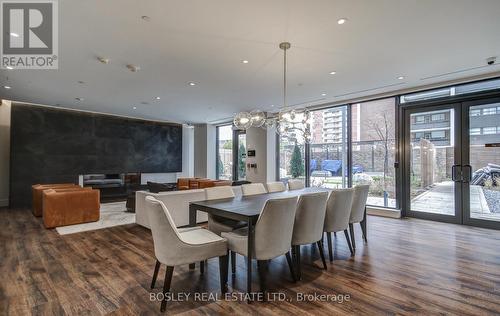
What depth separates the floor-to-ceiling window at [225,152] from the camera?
33.6 feet

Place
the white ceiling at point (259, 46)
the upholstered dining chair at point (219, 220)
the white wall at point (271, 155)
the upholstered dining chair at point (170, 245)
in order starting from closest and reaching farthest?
the upholstered dining chair at point (170, 245) < the white ceiling at point (259, 46) < the upholstered dining chair at point (219, 220) < the white wall at point (271, 155)

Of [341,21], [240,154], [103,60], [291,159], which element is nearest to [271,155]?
[291,159]

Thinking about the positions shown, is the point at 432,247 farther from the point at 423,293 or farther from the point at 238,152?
the point at 238,152

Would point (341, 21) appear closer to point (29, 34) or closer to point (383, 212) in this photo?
point (29, 34)

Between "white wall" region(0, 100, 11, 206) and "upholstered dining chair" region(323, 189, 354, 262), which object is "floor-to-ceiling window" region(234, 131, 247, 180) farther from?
"white wall" region(0, 100, 11, 206)

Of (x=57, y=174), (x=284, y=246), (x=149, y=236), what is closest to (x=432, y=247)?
(x=284, y=246)

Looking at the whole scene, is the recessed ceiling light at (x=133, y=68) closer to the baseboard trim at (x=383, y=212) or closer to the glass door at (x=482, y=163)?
the baseboard trim at (x=383, y=212)

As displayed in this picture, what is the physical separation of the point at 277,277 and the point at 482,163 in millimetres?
4731

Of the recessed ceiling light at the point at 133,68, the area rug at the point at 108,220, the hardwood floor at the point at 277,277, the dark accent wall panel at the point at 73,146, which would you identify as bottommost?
the hardwood floor at the point at 277,277

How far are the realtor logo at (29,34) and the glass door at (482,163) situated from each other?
6.82m

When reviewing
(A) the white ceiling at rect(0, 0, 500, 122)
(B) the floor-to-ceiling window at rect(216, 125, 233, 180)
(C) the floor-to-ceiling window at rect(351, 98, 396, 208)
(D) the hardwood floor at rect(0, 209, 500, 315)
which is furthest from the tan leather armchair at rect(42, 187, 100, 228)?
(C) the floor-to-ceiling window at rect(351, 98, 396, 208)

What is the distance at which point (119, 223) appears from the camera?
5285 mm

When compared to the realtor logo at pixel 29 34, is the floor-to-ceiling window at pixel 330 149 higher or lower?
lower

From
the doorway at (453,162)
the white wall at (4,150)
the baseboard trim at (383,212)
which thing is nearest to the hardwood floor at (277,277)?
the doorway at (453,162)
